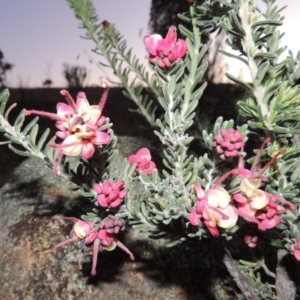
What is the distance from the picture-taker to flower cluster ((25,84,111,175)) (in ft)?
1.54

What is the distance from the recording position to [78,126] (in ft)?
1.54

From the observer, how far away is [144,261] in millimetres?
1037

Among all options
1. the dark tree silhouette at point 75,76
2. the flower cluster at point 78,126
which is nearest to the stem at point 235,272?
the flower cluster at point 78,126

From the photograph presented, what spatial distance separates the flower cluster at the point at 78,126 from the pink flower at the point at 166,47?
0.40ft

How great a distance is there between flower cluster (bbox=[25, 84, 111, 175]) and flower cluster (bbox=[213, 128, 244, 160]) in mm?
145

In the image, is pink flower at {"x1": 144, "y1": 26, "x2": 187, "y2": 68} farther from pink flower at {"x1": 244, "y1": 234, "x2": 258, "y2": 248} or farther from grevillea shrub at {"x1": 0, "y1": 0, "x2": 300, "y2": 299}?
pink flower at {"x1": 244, "y1": 234, "x2": 258, "y2": 248}

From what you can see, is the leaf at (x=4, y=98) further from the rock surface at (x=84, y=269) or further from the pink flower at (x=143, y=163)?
the rock surface at (x=84, y=269)

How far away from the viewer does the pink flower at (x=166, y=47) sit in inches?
22.6

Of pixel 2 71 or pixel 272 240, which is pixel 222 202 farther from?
pixel 2 71

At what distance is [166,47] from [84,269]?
0.64 metres

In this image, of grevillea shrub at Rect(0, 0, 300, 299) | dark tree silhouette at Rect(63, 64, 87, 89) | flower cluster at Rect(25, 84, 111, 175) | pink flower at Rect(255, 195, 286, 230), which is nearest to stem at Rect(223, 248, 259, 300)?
grevillea shrub at Rect(0, 0, 300, 299)

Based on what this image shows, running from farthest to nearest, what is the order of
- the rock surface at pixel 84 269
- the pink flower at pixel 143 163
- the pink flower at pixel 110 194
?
1. the rock surface at pixel 84 269
2. the pink flower at pixel 143 163
3. the pink flower at pixel 110 194

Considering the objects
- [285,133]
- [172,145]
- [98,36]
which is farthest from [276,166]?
[98,36]

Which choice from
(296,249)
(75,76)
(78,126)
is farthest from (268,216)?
(75,76)
